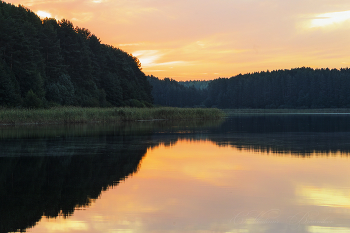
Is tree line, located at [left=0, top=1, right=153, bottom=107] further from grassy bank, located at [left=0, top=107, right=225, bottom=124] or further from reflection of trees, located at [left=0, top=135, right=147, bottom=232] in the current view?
reflection of trees, located at [left=0, top=135, right=147, bottom=232]

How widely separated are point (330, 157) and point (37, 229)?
13.3 metres

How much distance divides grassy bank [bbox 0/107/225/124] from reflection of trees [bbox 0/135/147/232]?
2510 centimetres

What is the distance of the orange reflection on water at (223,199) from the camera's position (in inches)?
320

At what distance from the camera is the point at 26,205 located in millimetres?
9648

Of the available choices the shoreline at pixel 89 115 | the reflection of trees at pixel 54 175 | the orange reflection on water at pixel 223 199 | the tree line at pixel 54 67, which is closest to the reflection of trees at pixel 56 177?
the reflection of trees at pixel 54 175

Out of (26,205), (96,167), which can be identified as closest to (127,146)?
(96,167)

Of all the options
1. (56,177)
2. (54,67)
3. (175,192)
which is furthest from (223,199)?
(54,67)

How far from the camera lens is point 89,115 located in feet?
169

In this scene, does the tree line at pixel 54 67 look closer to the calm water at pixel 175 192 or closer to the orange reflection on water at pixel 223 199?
the calm water at pixel 175 192

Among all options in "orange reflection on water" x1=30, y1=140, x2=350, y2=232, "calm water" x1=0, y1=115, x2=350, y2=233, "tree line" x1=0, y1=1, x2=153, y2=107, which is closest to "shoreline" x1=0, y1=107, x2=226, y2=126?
"tree line" x1=0, y1=1, x2=153, y2=107

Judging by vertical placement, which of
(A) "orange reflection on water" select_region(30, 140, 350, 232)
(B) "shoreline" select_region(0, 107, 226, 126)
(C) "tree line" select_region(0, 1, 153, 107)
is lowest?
(A) "orange reflection on water" select_region(30, 140, 350, 232)

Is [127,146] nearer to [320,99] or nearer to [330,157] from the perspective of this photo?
[330,157]

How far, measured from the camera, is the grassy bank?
46503mm

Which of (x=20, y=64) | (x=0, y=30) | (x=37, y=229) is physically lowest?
(x=37, y=229)
